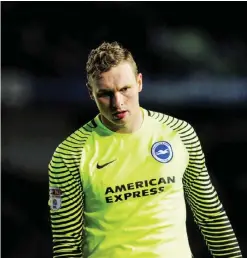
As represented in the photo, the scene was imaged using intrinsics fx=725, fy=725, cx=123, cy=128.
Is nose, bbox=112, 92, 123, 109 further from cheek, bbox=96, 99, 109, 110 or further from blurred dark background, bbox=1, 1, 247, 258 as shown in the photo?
blurred dark background, bbox=1, 1, 247, 258

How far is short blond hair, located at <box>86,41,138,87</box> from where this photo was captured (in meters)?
2.74

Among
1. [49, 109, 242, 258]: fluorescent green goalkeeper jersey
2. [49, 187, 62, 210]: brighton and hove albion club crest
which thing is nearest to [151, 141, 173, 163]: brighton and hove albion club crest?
[49, 109, 242, 258]: fluorescent green goalkeeper jersey

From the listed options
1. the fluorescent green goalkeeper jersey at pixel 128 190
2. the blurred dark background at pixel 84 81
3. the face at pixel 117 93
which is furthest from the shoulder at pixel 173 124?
the blurred dark background at pixel 84 81

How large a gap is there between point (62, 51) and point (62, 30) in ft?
0.47

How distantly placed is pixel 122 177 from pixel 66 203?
0.79 feet

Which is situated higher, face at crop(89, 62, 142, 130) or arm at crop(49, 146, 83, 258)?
face at crop(89, 62, 142, 130)

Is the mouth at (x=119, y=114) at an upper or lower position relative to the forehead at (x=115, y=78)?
lower

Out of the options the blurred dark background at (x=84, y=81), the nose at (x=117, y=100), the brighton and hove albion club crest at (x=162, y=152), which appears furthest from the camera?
the blurred dark background at (x=84, y=81)

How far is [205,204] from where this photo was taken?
9.58 ft

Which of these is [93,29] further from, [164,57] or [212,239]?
[212,239]

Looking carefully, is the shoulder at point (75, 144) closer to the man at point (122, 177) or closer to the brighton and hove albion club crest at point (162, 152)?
the man at point (122, 177)

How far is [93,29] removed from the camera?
4.84m

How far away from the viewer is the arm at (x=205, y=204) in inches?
113

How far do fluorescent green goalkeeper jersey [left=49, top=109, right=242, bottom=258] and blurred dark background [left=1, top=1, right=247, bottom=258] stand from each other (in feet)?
6.10
